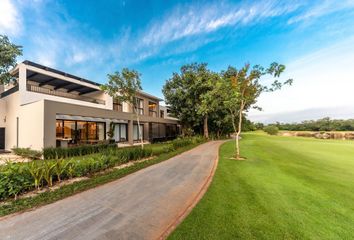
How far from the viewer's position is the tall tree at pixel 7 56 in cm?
1281

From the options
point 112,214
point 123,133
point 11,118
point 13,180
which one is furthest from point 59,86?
point 112,214

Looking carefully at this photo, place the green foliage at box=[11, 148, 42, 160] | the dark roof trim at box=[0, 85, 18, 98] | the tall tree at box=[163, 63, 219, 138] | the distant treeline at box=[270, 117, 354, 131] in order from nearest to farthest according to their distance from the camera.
Answer: the green foliage at box=[11, 148, 42, 160] → the dark roof trim at box=[0, 85, 18, 98] → the tall tree at box=[163, 63, 219, 138] → the distant treeline at box=[270, 117, 354, 131]

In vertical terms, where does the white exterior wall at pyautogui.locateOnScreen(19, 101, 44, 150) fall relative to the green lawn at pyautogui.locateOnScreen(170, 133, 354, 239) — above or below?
above

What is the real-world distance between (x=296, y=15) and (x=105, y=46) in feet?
58.3

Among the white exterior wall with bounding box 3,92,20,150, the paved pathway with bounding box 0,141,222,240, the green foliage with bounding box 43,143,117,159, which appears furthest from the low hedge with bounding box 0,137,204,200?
the white exterior wall with bounding box 3,92,20,150

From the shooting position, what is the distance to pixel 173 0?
560 inches

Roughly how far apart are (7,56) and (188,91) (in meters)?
18.9

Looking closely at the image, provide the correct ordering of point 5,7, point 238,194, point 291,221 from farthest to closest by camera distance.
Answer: point 5,7, point 238,194, point 291,221

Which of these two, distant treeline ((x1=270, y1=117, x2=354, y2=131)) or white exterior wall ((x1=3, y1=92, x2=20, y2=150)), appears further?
distant treeline ((x1=270, y1=117, x2=354, y2=131))

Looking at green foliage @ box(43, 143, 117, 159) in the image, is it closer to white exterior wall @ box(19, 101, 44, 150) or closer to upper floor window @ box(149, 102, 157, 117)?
white exterior wall @ box(19, 101, 44, 150)

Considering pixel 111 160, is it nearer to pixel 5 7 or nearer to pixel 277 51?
pixel 5 7

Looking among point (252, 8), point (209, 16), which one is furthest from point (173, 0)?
point (252, 8)

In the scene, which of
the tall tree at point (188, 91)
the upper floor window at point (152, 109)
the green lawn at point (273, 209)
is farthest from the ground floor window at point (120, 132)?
the green lawn at point (273, 209)

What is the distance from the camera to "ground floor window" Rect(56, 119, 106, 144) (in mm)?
14841
